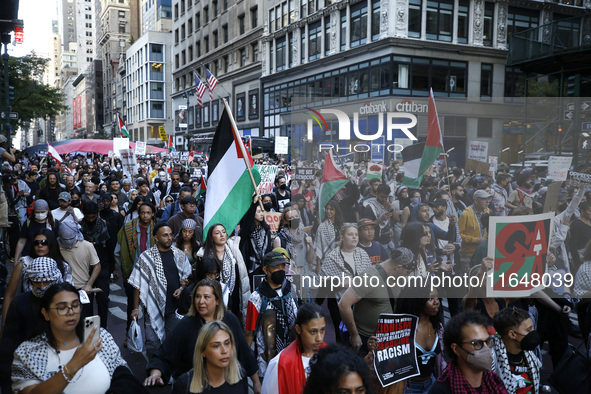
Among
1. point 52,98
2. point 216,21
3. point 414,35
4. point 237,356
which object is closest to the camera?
point 237,356

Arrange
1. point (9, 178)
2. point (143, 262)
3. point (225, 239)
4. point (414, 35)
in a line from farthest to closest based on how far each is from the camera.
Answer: point (414, 35)
point (9, 178)
point (225, 239)
point (143, 262)

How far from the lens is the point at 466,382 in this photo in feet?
10.3

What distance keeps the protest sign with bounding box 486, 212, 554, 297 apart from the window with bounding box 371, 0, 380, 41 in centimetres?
2764

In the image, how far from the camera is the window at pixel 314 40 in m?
35.2

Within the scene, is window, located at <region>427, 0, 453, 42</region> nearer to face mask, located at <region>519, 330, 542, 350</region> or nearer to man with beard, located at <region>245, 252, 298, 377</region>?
man with beard, located at <region>245, 252, 298, 377</region>

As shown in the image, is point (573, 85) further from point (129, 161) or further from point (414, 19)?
point (129, 161)

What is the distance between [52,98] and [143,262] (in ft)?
109

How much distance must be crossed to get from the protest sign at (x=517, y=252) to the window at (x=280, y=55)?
1472 inches

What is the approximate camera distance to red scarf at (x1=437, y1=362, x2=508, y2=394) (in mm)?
3131

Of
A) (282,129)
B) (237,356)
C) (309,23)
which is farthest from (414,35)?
(237,356)

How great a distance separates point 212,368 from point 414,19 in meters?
29.8

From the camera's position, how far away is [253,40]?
4547 cm

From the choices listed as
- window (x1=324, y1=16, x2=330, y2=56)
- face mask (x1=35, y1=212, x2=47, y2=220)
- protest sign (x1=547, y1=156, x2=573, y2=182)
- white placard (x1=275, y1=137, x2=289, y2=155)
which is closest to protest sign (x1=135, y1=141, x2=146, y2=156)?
white placard (x1=275, y1=137, x2=289, y2=155)

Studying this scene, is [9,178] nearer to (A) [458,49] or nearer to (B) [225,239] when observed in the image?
(B) [225,239]
